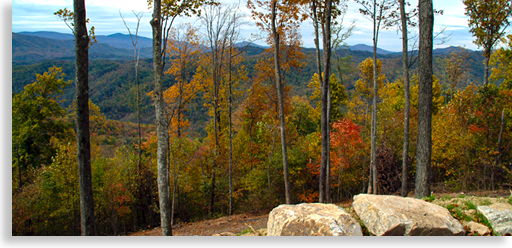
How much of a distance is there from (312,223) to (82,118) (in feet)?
17.8

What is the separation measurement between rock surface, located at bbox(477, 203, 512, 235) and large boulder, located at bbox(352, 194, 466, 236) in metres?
0.67

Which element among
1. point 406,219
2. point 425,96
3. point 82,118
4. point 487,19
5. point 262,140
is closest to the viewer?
point 406,219

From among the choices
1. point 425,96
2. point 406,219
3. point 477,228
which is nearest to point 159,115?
point 406,219

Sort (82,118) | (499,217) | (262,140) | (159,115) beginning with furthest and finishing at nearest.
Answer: (262,140) < (159,115) < (82,118) < (499,217)

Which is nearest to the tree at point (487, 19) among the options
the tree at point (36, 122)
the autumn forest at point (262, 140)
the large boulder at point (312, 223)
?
the autumn forest at point (262, 140)

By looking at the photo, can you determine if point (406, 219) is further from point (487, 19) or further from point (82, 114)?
point (487, 19)

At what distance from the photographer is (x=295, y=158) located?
20016 mm

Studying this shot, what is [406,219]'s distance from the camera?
16.2 ft

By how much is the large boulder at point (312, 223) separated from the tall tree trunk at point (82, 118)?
4091 millimetres

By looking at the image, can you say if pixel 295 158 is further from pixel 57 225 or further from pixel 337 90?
pixel 57 225
